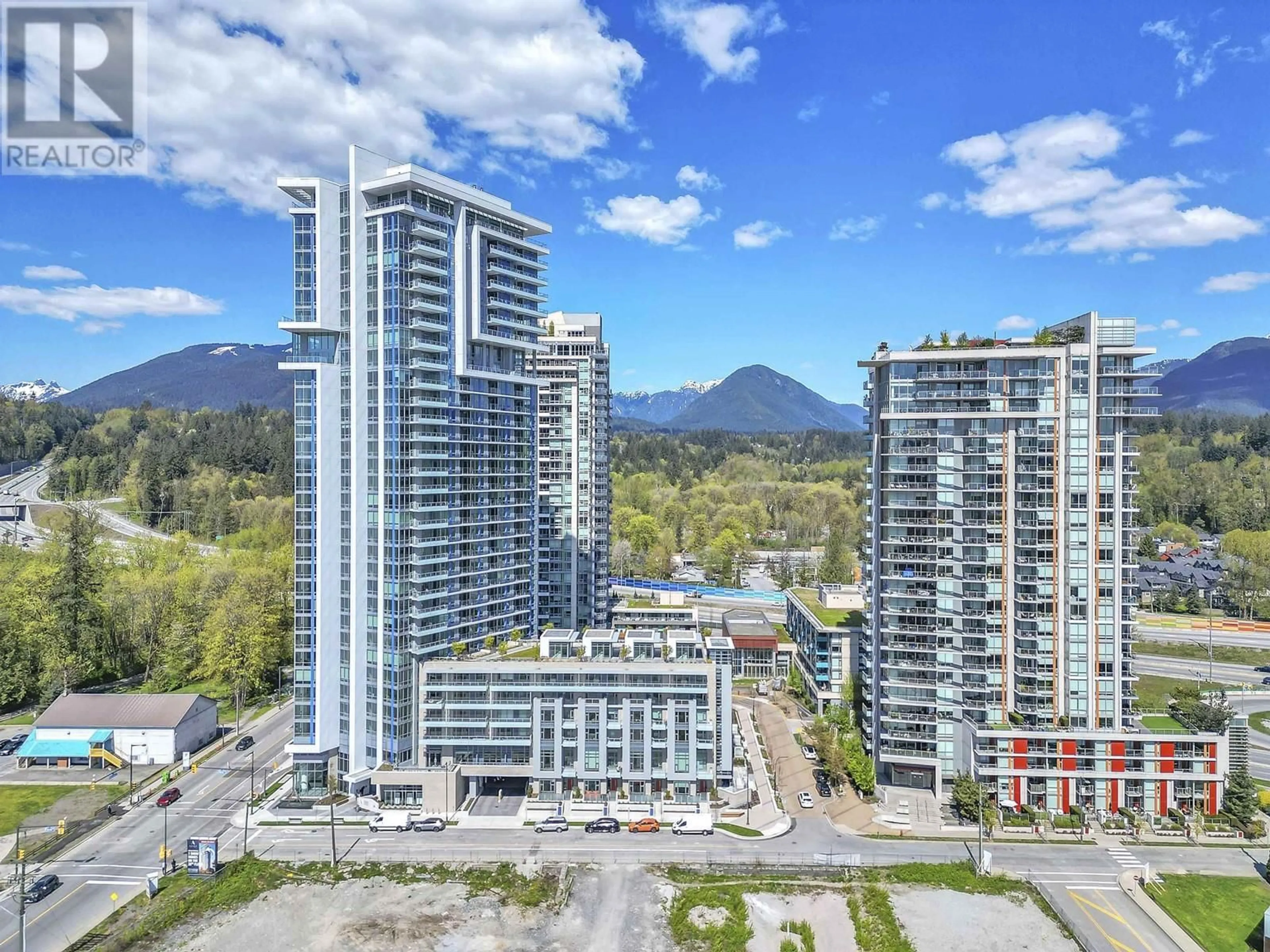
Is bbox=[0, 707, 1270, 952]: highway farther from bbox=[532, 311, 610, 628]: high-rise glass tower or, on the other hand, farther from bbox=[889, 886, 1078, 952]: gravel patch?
bbox=[532, 311, 610, 628]: high-rise glass tower

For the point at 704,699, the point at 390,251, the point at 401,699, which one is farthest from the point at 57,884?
the point at 390,251

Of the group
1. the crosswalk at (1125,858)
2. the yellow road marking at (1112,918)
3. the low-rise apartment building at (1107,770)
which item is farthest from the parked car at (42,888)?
the crosswalk at (1125,858)

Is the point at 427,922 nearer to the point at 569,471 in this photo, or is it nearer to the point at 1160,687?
the point at 569,471

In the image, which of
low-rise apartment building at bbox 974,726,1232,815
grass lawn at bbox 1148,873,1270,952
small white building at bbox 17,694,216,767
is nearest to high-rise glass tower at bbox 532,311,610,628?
small white building at bbox 17,694,216,767

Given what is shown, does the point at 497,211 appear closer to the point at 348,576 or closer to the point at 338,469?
the point at 338,469

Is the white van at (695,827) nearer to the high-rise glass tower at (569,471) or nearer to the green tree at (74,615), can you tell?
the high-rise glass tower at (569,471)

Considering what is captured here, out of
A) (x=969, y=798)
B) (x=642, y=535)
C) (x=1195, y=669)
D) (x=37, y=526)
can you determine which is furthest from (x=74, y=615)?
(x=1195, y=669)

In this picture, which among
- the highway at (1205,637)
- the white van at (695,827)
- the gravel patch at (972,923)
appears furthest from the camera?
the highway at (1205,637)
